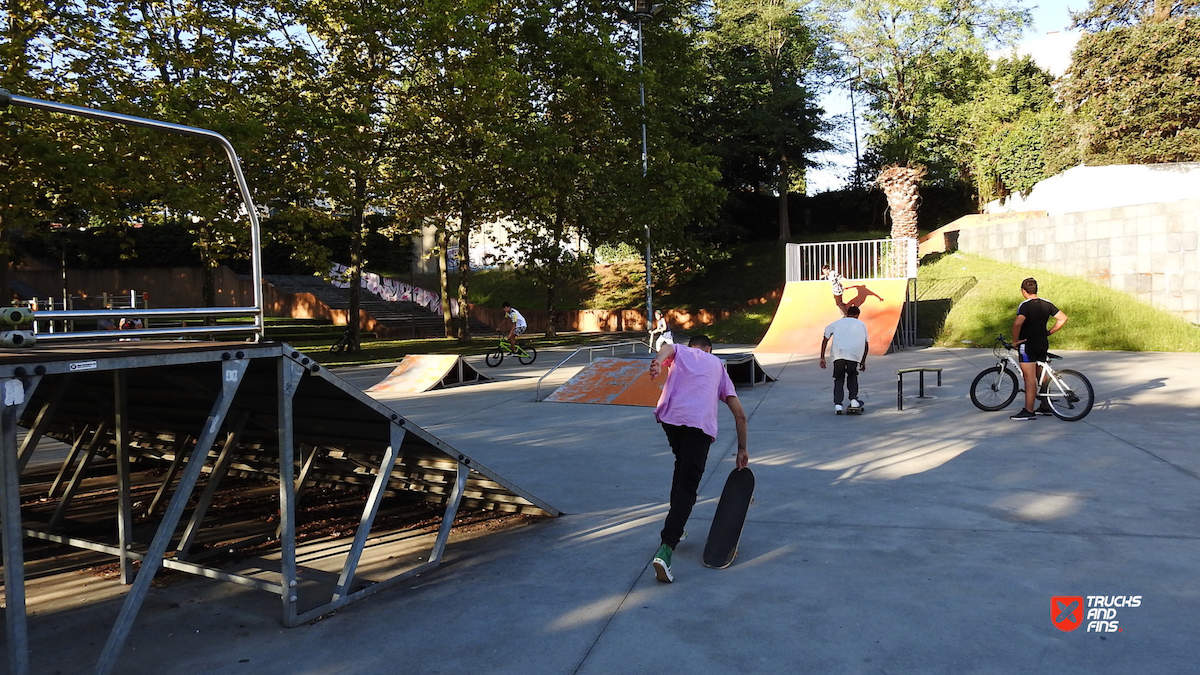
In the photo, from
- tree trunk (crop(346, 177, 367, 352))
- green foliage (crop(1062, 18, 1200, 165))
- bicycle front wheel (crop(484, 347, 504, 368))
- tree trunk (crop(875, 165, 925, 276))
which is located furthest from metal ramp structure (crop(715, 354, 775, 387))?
green foliage (crop(1062, 18, 1200, 165))

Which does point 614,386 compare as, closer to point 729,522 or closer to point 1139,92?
point 729,522

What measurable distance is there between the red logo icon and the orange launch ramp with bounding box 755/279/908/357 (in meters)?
16.4

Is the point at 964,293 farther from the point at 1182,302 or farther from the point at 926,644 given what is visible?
the point at 926,644

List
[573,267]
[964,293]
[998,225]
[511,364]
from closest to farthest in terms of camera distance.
Answer: [511,364] < [964,293] < [998,225] < [573,267]

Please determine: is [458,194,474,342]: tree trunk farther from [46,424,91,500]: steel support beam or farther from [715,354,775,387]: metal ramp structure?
[46,424,91,500]: steel support beam

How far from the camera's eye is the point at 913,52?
37844 millimetres

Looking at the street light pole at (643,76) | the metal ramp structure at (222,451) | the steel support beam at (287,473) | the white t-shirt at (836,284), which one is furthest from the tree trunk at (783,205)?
the steel support beam at (287,473)

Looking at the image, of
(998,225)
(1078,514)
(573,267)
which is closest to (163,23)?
(573,267)

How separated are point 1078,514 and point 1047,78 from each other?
137 feet

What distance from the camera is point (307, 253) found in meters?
21.5

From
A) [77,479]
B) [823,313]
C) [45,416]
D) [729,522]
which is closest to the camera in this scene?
[729,522]

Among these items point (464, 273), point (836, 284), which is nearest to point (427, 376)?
point (836, 284)

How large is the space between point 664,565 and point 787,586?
0.75m

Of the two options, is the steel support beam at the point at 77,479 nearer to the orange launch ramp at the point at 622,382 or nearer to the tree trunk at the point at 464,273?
the orange launch ramp at the point at 622,382
